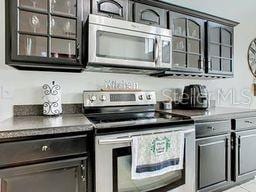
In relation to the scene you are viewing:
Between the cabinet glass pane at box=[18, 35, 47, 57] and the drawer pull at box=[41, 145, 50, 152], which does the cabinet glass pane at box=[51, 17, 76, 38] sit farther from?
the drawer pull at box=[41, 145, 50, 152]

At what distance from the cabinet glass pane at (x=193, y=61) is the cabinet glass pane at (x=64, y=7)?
1415mm

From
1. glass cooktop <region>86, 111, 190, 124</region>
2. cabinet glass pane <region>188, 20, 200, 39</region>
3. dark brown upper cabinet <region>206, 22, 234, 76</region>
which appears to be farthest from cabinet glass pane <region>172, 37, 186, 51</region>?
glass cooktop <region>86, 111, 190, 124</region>

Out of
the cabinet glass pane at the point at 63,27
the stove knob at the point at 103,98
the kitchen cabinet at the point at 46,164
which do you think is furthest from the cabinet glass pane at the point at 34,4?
the kitchen cabinet at the point at 46,164

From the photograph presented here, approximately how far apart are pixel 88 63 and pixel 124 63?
1.12 feet

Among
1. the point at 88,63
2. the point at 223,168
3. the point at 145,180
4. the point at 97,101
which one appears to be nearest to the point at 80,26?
the point at 88,63

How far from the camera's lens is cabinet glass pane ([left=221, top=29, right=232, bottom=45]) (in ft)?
9.22

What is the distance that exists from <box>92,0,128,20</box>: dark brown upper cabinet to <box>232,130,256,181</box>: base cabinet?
1761mm

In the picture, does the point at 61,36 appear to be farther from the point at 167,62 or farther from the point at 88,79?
the point at 167,62

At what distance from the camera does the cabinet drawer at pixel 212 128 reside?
6.92 feet

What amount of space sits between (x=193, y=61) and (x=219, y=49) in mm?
491

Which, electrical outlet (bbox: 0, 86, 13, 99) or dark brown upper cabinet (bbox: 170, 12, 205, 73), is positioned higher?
dark brown upper cabinet (bbox: 170, 12, 205, 73)

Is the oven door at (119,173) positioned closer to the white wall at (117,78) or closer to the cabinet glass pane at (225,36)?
the white wall at (117,78)

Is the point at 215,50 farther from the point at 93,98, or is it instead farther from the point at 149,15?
the point at 93,98

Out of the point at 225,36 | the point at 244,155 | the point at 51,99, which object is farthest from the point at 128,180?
the point at 225,36
